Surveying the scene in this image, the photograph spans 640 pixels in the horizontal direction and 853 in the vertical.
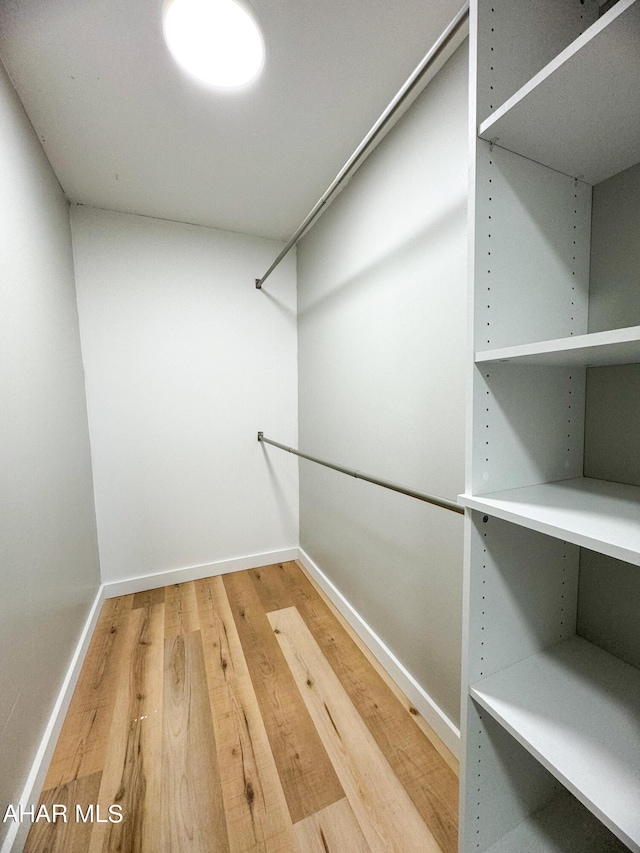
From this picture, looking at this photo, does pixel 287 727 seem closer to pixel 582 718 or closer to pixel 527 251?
pixel 582 718

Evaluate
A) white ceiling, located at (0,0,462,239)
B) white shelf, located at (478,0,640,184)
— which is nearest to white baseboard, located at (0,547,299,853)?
white shelf, located at (478,0,640,184)

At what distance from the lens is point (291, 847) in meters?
0.92

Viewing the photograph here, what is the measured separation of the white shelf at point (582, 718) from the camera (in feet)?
1.69

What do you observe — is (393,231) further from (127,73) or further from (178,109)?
(127,73)

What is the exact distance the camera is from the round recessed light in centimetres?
95

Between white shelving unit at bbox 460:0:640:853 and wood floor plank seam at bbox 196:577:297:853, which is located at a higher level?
white shelving unit at bbox 460:0:640:853

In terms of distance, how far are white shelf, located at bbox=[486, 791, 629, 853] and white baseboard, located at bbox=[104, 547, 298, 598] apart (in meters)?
1.90

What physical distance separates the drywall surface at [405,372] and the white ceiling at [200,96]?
195 millimetres

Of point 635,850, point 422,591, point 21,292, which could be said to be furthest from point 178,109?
point 635,850

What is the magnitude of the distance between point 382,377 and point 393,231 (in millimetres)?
585

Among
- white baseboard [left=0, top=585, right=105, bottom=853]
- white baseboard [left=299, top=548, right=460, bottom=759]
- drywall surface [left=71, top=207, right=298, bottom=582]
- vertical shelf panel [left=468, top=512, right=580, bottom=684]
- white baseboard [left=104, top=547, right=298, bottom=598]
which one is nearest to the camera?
vertical shelf panel [left=468, top=512, right=580, bottom=684]

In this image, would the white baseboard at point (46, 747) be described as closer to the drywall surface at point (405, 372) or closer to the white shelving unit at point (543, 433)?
the white shelving unit at point (543, 433)

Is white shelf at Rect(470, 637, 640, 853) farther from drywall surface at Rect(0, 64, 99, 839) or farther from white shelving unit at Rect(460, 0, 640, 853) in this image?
drywall surface at Rect(0, 64, 99, 839)

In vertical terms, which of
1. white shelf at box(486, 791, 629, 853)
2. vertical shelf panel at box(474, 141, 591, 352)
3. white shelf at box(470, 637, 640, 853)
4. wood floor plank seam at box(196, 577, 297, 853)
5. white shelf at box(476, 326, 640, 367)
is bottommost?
wood floor plank seam at box(196, 577, 297, 853)
